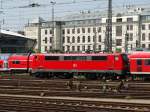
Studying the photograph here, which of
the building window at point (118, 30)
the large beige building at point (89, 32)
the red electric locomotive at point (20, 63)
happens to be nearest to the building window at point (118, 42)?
the large beige building at point (89, 32)

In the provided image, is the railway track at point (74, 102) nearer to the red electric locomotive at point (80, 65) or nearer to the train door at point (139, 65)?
the train door at point (139, 65)

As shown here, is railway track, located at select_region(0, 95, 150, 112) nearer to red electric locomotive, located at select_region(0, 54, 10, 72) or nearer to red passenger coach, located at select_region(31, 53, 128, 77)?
red passenger coach, located at select_region(31, 53, 128, 77)

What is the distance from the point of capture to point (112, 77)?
150 ft

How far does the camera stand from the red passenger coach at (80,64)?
46.0 metres

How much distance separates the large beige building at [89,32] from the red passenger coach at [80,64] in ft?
198

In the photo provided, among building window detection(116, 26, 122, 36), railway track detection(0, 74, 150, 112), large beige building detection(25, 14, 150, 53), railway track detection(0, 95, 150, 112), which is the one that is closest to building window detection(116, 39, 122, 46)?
large beige building detection(25, 14, 150, 53)

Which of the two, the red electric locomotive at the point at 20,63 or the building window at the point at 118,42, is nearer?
the red electric locomotive at the point at 20,63

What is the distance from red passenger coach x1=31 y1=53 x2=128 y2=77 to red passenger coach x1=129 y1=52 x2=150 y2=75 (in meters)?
1.43

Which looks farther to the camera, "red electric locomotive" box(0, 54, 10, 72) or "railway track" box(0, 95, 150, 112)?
"red electric locomotive" box(0, 54, 10, 72)

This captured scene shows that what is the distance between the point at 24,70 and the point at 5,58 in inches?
234

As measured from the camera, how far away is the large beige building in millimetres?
119250

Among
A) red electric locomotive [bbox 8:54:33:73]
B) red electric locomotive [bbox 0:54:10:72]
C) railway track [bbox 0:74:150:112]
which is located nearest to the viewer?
railway track [bbox 0:74:150:112]

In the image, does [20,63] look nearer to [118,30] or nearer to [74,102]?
[74,102]

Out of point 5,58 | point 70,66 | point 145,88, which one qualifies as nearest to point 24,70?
point 5,58
